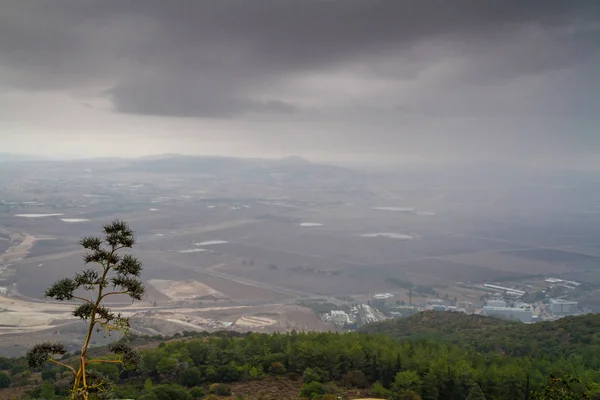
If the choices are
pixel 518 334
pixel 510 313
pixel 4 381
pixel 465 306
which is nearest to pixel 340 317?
pixel 465 306

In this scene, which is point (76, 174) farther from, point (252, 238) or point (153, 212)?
point (252, 238)

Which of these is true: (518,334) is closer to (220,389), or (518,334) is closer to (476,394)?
(476,394)

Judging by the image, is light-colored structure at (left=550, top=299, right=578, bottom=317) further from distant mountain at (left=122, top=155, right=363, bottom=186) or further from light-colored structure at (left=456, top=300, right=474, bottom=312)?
distant mountain at (left=122, top=155, right=363, bottom=186)

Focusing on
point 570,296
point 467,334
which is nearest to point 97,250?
point 467,334

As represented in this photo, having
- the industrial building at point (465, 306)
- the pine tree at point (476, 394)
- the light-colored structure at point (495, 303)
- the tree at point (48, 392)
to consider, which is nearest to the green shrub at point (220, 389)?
the tree at point (48, 392)

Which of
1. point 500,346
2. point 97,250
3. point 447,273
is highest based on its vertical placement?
point 97,250
